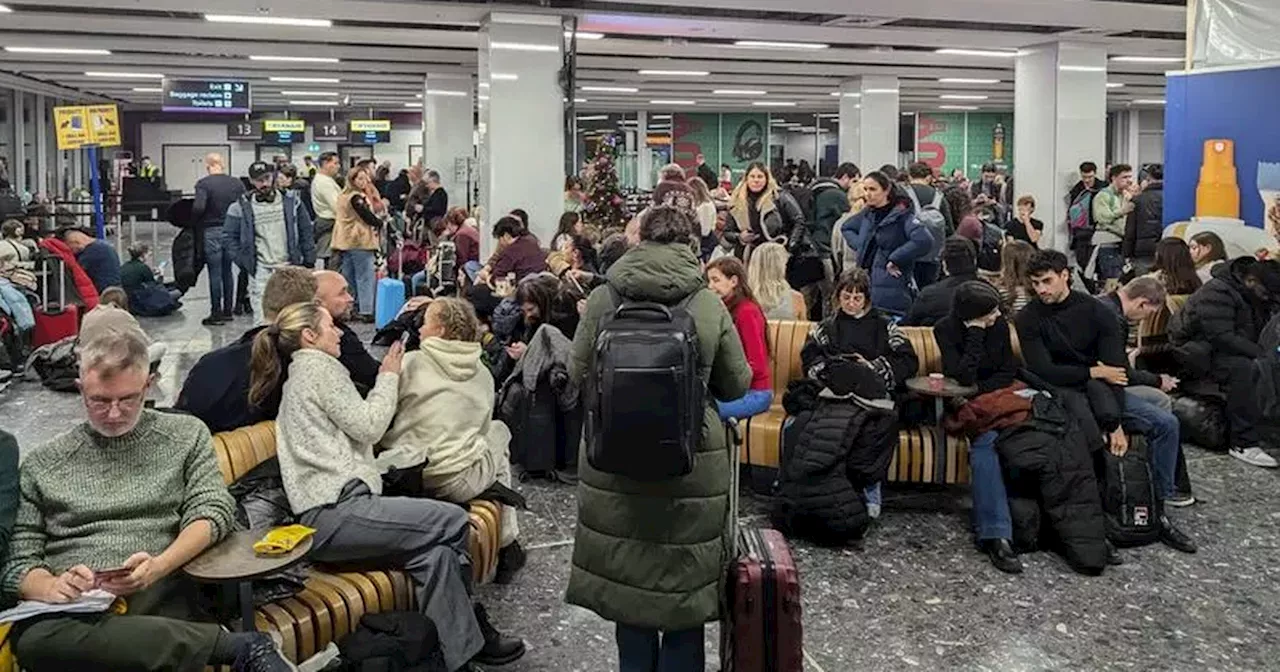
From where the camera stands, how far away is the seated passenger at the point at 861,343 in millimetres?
5359

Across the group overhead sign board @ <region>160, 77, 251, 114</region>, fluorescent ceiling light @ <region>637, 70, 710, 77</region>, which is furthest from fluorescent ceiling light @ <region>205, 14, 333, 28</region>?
overhead sign board @ <region>160, 77, 251, 114</region>

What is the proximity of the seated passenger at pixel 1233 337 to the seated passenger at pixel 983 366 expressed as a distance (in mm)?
2200

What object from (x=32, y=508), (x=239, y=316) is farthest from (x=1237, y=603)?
(x=239, y=316)

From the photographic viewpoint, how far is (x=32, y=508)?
9.59ft

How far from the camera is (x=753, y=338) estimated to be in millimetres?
4395

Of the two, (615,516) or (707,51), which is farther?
(707,51)

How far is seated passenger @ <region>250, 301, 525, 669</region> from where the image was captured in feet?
11.5

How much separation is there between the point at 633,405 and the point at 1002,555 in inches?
106

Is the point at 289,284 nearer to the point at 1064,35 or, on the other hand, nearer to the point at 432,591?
the point at 432,591

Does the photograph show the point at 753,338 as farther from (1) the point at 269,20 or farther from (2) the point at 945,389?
(1) the point at 269,20

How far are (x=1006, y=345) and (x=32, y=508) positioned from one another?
4.08 m

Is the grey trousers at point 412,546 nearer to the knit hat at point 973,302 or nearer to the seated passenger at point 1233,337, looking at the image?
the knit hat at point 973,302

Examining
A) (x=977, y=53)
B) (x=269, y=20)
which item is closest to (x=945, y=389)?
(x=269, y=20)

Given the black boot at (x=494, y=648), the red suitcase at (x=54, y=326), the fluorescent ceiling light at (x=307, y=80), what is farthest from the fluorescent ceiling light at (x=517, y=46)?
the fluorescent ceiling light at (x=307, y=80)
